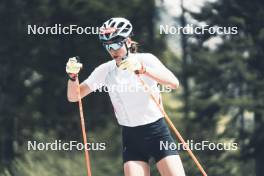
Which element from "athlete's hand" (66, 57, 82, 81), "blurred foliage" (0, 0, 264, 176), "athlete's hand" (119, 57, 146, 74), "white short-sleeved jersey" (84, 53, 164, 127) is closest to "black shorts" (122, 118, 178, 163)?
"white short-sleeved jersey" (84, 53, 164, 127)

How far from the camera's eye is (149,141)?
529 centimetres

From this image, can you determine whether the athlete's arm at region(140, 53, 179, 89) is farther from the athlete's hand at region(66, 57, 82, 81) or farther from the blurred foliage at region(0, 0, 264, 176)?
the blurred foliage at region(0, 0, 264, 176)

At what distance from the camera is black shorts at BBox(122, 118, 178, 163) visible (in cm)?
528

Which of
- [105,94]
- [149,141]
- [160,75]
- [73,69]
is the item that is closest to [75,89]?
[73,69]

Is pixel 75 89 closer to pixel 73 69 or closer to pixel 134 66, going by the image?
pixel 73 69

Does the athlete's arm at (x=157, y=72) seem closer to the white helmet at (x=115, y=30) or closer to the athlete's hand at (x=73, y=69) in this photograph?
the white helmet at (x=115, y=30)

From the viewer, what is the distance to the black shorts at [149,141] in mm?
5281

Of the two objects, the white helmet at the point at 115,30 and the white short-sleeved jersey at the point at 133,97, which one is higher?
the white helmet at the point at 115,30

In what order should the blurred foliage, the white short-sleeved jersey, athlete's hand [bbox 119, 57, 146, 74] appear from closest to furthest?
athlete's hand [bbox 119, 57, 146, 74] → the white short-sleeved jersey → the blurred foliage

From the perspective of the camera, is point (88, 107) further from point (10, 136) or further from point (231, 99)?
point (231, 99)

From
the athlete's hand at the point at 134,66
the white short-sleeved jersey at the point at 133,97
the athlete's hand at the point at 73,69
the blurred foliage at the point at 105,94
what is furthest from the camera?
the blurred foliage at the point at 105,94

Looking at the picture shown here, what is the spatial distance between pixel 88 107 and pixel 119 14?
2.80m

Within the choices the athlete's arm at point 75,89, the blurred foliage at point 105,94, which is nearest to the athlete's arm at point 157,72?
the athlete's arm at point 75,89

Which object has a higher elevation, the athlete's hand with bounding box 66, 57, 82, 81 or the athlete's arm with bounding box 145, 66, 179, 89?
the athlete's hand with bounding box 66, 57, 82, 81
